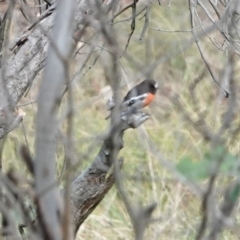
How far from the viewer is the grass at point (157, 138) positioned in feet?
8.52

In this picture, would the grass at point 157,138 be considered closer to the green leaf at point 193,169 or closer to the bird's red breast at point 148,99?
the bird's red breast at point 148,99

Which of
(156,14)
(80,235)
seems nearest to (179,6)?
Result: (156,14)

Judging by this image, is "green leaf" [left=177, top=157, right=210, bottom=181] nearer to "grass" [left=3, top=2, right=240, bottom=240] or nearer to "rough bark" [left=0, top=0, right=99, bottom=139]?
"rough bark" [left=0, top=0, right=99, bottom=139]

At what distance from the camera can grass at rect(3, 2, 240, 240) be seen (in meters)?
2.60

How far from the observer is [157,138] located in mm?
3473

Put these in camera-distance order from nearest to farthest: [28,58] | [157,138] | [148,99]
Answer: [28,58], [148,99], [157,138]

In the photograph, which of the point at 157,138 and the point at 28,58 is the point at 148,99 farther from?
the point at 157,138

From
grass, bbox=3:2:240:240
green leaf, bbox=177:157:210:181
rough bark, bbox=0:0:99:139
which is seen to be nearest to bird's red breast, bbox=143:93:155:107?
grass, bbox=3:2:240:240

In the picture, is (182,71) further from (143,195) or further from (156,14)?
(143,195)

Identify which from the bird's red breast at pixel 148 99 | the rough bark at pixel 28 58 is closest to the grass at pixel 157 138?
the bird's red breast at pixel 148 99

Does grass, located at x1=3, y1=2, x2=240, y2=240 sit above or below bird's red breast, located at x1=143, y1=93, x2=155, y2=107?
below

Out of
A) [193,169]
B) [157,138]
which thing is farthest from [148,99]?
[193,169]

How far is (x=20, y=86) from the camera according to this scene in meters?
1.48

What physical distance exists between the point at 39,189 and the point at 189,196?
2.30 m
